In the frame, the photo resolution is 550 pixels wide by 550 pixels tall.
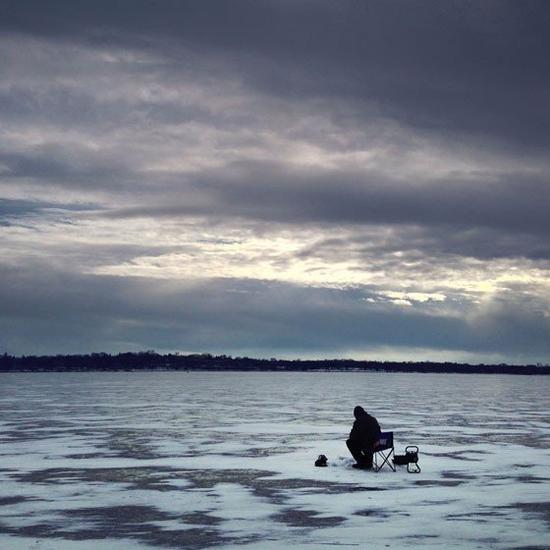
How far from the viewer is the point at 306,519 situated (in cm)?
1200

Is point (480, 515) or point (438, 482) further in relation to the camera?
point (438, 482)

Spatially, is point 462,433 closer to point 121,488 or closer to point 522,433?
point 522,433

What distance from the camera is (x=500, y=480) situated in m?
15.9

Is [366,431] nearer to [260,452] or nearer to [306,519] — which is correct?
[260,452]

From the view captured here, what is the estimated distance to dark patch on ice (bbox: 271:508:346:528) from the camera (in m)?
11.6

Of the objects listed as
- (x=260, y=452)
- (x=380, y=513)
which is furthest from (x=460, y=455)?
(x=380, y=513)

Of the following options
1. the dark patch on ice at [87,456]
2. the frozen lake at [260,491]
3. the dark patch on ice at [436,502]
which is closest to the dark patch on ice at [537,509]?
the frozen lake at [260,491]

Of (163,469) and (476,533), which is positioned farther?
(163,469)

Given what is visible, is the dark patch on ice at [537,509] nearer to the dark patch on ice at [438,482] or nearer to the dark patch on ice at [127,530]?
the dark patch on ice at [438,482]

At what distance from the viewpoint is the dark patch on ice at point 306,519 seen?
11.6 m

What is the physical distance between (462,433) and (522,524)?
1569 cm

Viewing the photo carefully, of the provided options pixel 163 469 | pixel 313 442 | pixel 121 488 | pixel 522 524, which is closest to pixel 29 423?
pixel 313 442

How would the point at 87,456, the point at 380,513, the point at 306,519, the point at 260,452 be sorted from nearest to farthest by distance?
1. the point at 306,519
2. the point at 380,513
3. the point at 87,456
4. the point at 260,452

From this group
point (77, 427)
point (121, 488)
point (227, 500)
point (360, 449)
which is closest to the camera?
point (227, 500)
